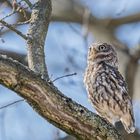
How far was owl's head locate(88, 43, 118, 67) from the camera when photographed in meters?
5.58

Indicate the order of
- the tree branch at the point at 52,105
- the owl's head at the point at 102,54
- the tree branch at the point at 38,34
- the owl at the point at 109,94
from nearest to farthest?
the tree branch at the point at 52,105, the tree branch at the point at 38,34, the owl at the point at 109,94, the owl's head at the point at 102,54

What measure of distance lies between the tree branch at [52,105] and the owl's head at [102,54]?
148 centimetres

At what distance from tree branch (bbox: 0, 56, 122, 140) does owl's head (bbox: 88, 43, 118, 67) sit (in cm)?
148

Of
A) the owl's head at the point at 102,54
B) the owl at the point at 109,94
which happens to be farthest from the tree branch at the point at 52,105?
the owl's head at the point at 102,54

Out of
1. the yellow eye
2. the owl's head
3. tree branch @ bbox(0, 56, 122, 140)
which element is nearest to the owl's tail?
the owl's head

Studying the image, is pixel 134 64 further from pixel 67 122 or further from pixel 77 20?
pixel 67 122

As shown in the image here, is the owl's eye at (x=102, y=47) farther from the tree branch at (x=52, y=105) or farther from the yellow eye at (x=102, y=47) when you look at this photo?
the tree branch at (x=52, y=105)

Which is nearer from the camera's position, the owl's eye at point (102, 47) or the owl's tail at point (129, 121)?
the owl's tail at point (129, 121)

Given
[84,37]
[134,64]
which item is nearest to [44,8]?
[84,37]

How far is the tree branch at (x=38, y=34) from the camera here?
4375mm

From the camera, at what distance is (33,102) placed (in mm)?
3816

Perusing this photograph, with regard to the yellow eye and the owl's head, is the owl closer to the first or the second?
the owl's head

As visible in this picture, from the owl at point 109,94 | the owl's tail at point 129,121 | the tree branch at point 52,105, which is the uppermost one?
the tree branch at point 52,105

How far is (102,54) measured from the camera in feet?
18.5
